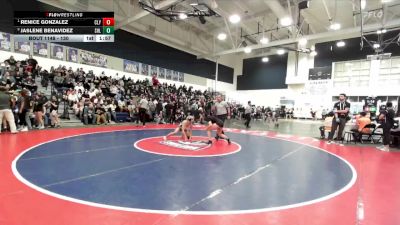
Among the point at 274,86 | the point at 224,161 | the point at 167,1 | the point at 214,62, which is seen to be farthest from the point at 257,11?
the point at 224,161

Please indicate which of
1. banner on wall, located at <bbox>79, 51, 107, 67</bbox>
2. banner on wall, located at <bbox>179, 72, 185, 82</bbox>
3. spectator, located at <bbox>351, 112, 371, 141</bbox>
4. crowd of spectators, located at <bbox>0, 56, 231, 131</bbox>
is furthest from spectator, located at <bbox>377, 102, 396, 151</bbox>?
banner on wall, located at <bbox>179, 72, 185, 82</bbox>

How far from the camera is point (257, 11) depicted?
Answer: 17.5 metres

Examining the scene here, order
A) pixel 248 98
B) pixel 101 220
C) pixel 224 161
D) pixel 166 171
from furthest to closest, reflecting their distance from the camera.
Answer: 1. pixel 248 98
2. pixel 224 161
3. pixel 166 171
4. pixel 101 220

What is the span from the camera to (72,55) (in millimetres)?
15117

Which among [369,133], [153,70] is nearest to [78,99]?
[153,70]

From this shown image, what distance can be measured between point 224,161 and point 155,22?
17.8 meters

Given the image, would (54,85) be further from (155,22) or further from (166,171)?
(166,171)

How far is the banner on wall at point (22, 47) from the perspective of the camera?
1274 cm

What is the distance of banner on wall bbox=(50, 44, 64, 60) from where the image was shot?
14.2m

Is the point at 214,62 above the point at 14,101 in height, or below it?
above

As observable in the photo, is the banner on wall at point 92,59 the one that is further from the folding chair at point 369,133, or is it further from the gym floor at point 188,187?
the folding chair at point 369,133
